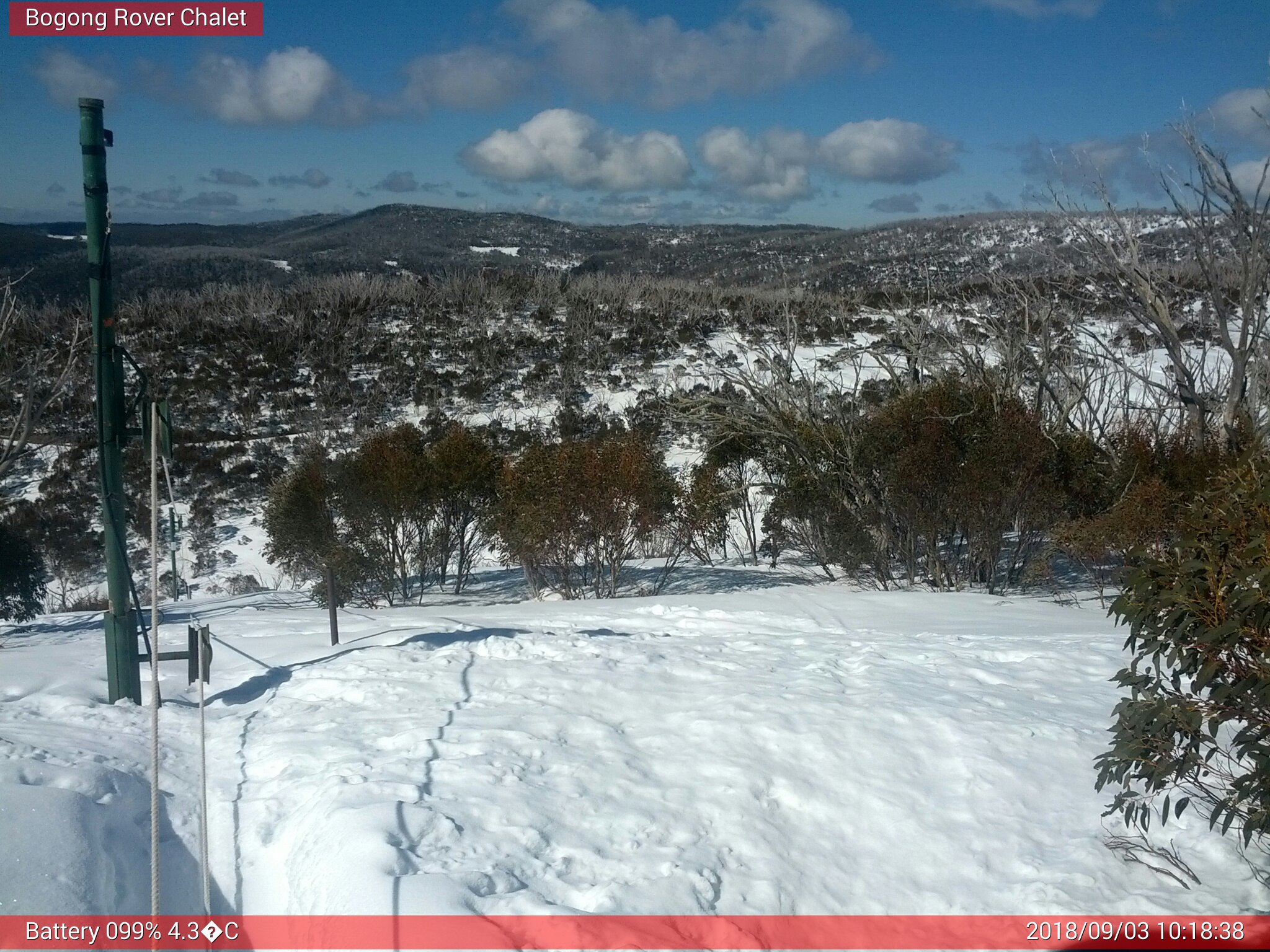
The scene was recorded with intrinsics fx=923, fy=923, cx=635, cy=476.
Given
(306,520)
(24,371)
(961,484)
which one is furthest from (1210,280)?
(24,371)

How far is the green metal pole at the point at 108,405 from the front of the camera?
5.61m

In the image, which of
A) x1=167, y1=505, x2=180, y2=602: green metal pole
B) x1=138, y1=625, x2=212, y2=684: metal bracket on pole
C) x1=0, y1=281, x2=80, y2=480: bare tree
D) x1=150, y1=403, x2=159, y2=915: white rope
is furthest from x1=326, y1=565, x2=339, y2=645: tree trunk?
x1=0, y1=281, x2=80, y2=480: bare tree

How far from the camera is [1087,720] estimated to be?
5.65 m

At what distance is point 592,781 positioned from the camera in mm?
4766

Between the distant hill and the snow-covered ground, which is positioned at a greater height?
the distant hill

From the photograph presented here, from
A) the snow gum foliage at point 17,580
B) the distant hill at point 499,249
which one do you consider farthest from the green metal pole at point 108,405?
the distant hill at point 499,249

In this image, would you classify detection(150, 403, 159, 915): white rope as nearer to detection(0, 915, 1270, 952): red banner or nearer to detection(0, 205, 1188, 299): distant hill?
detection(0, 915, 1270, 952): red banner

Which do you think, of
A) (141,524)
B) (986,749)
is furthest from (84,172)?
(141,524)

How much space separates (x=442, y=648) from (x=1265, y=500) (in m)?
5.33

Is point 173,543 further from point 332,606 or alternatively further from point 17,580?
point 332,606

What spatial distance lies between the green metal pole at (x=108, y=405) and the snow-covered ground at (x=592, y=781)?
1.08 feet

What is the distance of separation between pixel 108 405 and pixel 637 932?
4.50 metres

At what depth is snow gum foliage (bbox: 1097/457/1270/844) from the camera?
303 centimetres

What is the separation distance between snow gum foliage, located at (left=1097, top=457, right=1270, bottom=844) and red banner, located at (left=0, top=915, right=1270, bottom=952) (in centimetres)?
43
